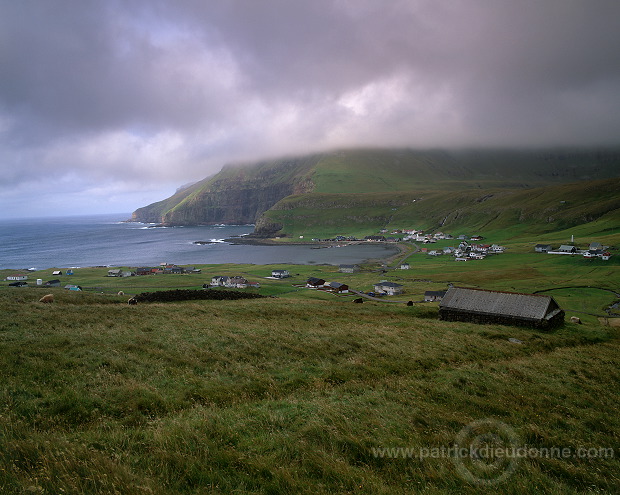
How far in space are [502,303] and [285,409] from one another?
3260 centimetres

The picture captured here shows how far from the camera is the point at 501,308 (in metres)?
34.3

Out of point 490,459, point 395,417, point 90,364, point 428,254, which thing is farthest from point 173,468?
point 428,254

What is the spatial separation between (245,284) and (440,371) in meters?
76.8

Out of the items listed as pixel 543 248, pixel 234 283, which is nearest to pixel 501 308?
pixel 234 283

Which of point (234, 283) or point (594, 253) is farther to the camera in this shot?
point (594, 253)

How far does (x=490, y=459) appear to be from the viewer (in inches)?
294

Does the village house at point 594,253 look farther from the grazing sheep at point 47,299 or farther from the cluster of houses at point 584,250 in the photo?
the grazing sheep at point 47,299

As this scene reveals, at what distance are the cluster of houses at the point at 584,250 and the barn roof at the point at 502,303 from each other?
8576cm

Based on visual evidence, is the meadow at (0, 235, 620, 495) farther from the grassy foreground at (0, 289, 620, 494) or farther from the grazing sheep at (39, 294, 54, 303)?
the grazing sheep at (39, 294, 54, 303)

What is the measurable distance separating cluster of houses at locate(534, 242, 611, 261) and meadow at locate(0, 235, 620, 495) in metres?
96.6

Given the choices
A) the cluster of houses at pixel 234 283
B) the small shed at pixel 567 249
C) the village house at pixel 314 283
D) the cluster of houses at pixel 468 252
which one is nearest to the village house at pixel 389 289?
the village house at pixel 314 283

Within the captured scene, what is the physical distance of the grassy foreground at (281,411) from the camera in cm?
623

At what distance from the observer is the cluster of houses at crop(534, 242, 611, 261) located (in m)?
96.6

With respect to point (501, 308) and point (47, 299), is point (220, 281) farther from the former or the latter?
point (501, 308)
